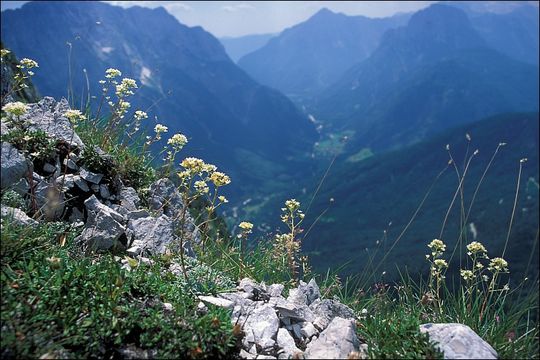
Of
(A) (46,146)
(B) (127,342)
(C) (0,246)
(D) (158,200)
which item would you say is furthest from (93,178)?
(B) (127,342)

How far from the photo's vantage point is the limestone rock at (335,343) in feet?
15.2

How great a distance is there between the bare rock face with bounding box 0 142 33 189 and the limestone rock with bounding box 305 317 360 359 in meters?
4.16

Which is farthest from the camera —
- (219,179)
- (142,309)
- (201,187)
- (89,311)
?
(201,187)

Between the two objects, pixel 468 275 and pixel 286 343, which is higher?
pixel 468 275

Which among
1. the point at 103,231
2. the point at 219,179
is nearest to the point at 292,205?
the point at 219,179

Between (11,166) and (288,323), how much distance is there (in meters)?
3.96

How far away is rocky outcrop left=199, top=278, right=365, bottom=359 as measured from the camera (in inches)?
188

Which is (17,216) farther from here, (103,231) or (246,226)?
(246,226)

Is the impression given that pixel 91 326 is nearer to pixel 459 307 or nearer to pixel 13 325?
pixel 13 325

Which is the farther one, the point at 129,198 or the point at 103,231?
the point at 129,198

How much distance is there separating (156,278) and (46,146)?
9.35 ft

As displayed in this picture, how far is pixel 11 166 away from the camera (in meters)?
5.62

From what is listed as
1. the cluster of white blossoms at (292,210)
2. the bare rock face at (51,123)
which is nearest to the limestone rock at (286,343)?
the cluster of white blossoms at (292,210)

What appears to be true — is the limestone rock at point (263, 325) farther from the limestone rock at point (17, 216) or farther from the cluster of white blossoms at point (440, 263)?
the limestone rock at point (17, 216)
